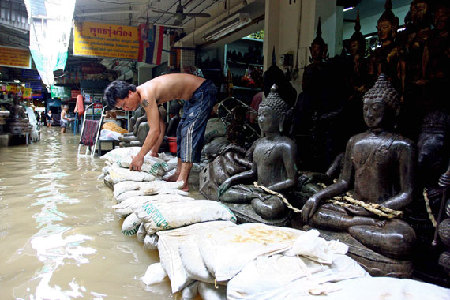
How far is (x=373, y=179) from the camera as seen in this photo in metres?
2.27

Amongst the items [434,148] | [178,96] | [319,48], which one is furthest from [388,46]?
[178,96]

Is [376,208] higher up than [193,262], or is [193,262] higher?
[376,208]

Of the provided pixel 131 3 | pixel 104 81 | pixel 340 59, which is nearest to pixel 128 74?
pixel 104 81

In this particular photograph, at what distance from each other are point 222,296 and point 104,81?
694 inches

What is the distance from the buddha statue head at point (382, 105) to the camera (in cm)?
224

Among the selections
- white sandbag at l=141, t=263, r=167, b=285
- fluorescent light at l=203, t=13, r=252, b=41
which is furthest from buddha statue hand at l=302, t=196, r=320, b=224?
fluorescent light at l=203, t=13, r=252, b=41

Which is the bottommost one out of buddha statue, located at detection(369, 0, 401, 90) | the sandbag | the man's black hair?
the sandbag

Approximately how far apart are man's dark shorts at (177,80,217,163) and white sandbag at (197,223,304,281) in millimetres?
2149

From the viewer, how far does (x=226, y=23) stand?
6969 millimetres

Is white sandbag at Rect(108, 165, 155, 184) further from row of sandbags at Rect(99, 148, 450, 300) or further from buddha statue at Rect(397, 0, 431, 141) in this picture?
buddha statue at Rect(397, 0, 431, 141)

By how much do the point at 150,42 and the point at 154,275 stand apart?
746 cm

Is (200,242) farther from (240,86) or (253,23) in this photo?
(240,86)

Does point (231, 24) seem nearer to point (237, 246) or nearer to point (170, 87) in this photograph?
point (170, 87)

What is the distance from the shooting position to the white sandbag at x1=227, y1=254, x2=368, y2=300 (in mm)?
1455
